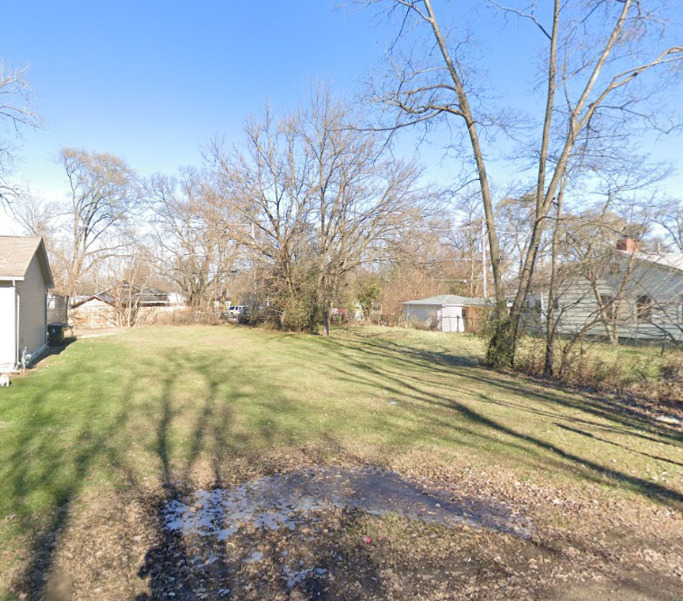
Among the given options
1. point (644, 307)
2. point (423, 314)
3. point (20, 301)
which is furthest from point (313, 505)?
point (423, 314)

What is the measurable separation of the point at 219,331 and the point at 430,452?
749 inches

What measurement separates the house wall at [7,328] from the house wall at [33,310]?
33 cm

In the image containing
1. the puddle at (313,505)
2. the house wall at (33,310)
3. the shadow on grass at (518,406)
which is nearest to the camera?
the puddle at (313,505)

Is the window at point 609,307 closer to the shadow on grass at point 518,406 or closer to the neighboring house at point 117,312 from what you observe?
the shadow on grass at point 518,406

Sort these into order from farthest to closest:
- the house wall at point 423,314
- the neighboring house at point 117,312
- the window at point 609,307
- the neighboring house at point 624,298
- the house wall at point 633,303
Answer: the house wall at point 423,314 < the neighboring house at point 117,312 < the window at point 609,307 < the neighboring house at point 624,298 < the house wall at point 633,303

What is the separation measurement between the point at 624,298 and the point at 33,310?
49.4 ft

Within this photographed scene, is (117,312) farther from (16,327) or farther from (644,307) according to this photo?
(644,307)

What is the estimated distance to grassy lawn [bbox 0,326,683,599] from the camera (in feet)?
13.1

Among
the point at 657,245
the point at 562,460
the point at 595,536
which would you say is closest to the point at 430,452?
the point at 562,460

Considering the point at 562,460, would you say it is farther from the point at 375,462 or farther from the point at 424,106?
the point at 424,106

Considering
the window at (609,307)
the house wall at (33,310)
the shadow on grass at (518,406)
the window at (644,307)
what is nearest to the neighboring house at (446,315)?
the shadow on grass at (518,406)

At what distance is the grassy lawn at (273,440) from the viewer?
4004 millimetres

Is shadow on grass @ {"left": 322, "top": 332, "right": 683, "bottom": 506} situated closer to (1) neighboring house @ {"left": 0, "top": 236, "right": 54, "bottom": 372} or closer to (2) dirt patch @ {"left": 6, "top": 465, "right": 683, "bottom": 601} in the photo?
(2) dirt patch @ {"left": 6, "top": 465, "right": 683, "bottom": 601}

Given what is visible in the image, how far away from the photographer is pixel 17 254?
1083cm
